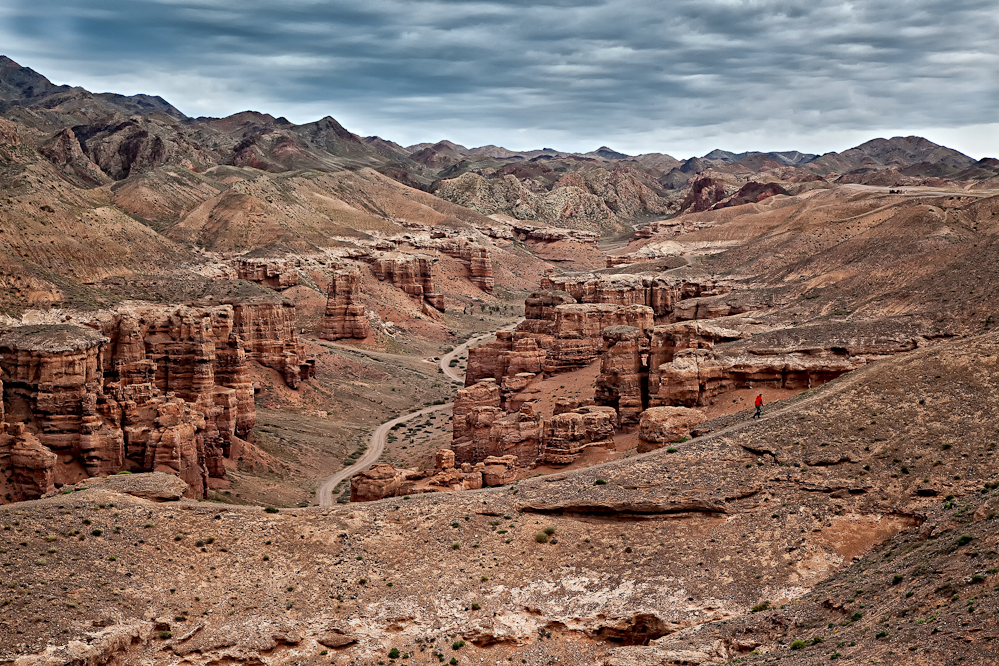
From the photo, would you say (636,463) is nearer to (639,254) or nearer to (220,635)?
(220,635)

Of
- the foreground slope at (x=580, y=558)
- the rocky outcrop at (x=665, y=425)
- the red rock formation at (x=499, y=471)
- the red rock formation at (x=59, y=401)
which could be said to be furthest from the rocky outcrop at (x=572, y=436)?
the red rock formation at (x=59, y=401)

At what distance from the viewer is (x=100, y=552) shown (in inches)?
1051

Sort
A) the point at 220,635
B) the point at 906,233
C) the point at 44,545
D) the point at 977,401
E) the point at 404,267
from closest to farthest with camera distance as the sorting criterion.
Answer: the point at 220,635, the point at 44,545, the point at 977,401, the point at 906,233, the point at 404,267

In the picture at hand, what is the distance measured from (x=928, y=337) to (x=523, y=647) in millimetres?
28796

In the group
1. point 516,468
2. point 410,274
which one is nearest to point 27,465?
point 516,468

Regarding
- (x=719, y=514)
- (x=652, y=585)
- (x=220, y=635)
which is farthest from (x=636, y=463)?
(x=220, y=635)

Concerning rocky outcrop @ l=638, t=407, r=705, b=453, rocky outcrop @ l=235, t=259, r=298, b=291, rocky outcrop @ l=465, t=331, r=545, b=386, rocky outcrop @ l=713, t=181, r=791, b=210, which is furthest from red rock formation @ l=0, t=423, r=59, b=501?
rocky outcrop @ l=713, t=181, r=791, b=210

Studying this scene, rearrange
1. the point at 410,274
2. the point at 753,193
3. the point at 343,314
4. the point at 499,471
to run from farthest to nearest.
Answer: the point at 753,193 < the point at 410,274 < the point at 343,314 < the point at 499,471

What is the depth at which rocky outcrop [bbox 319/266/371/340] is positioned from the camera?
92125mm

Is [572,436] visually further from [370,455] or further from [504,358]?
[370,455]

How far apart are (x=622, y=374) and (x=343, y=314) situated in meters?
47.7

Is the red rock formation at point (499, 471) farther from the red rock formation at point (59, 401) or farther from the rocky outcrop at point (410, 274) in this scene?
the rocky outcrop at point (410, 274)

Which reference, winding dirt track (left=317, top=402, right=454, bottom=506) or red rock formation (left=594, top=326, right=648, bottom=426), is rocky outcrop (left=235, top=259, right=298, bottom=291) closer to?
winding dirt track (left=317, top=402, right=454, bottom=506)

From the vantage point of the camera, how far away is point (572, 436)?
4331cm
